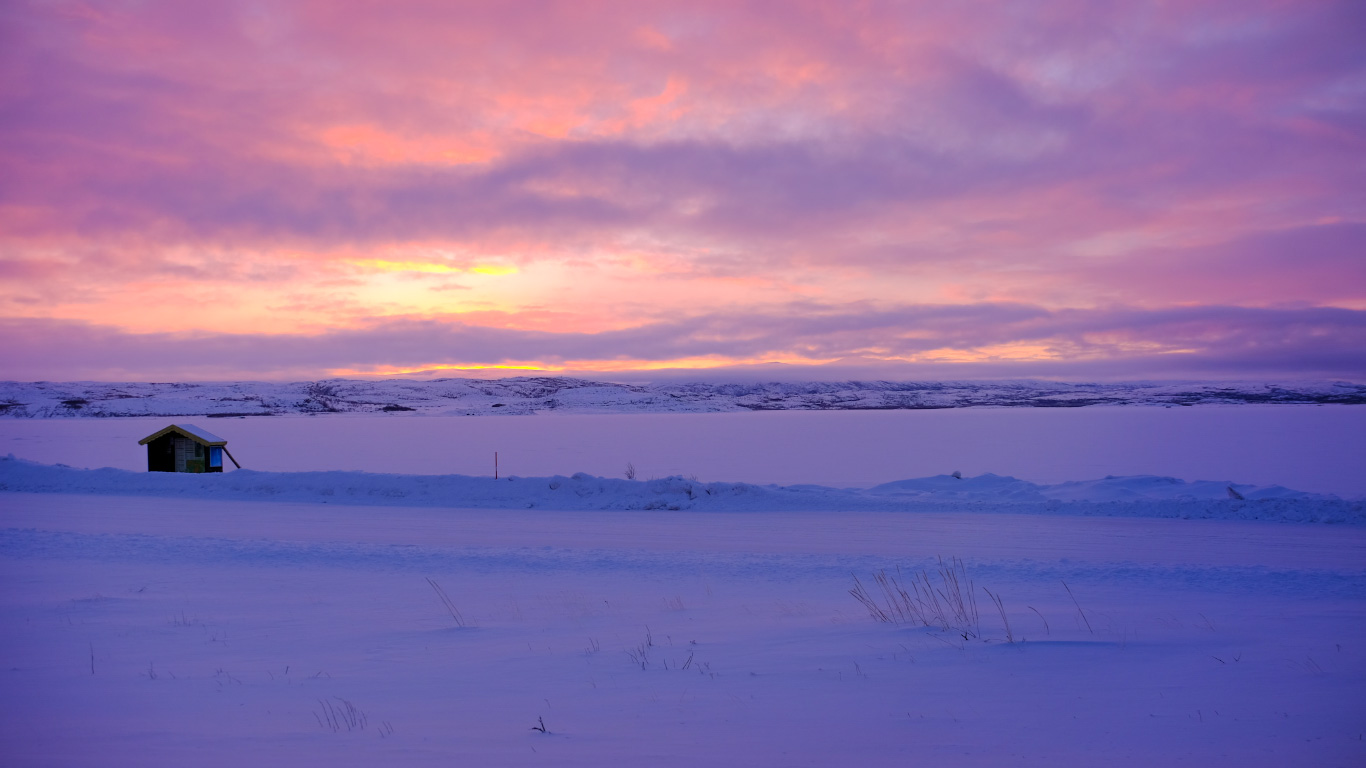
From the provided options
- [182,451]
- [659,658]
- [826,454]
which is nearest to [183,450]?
[182,451]

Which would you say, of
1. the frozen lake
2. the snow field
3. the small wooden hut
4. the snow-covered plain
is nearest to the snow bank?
the snow-covered plain

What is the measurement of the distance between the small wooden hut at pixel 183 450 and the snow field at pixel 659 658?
15604mm

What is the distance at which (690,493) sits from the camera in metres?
23.8

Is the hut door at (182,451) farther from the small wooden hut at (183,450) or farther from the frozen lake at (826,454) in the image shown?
the frozen lake at (826,454)

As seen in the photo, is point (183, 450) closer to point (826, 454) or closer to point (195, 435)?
point (195, 435)

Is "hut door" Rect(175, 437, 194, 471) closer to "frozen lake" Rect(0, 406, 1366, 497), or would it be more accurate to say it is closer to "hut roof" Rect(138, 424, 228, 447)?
"hut roof" Rect(138, 424, 228, 447)

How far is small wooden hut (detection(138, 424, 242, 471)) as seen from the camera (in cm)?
2980

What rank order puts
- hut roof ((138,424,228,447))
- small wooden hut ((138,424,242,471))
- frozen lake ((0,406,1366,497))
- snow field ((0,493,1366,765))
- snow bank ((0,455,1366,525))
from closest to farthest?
snow field ((0,493,1366,765)) → snow bank ((0,455,1366,525)) → hut roof ((138,424,228,447)) → small wooden hut ((138,424,242,471)) → frozen lake ((0,406,1366,497))

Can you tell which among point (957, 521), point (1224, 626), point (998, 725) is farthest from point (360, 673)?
point (957, 521)

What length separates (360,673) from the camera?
Result: 7125mm

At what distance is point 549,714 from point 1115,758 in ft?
12.2

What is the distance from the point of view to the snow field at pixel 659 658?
542 centimetres

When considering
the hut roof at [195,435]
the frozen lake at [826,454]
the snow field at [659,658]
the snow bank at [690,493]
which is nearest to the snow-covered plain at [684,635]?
the snow field at [659,658]

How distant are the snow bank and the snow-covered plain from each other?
228mm
